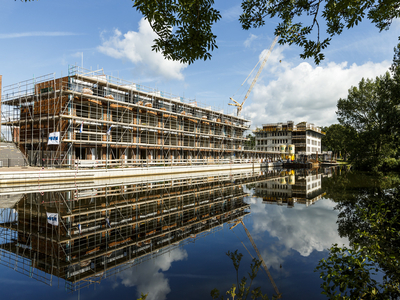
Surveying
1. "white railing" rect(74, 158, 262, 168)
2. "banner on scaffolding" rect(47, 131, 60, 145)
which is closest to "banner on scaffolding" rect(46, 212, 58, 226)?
"white railing" rect(74, 158, 262, 168)

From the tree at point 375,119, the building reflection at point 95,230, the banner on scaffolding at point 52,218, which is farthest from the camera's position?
the tree at point 375,119

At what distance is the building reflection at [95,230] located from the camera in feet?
19.9

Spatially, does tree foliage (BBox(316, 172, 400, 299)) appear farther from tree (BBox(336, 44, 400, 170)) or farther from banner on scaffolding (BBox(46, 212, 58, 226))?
tree (BBox(336, 44, 400, 170))

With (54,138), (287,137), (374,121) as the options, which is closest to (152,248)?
(54,138)

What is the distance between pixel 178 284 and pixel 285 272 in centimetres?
253

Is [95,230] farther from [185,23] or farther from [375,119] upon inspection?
[375,119]

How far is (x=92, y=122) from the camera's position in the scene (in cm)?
2852

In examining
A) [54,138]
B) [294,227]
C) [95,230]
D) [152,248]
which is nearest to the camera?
[152,248]

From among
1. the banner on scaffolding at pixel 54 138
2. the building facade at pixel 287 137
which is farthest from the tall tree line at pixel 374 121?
the building facade at pixel 287 137

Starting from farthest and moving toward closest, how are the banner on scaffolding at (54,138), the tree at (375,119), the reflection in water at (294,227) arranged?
the banner on scaffolding at (54,138)
the tree at (375,119)
the reflection in water at (294,227)

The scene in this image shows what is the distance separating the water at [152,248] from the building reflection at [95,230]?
3cm

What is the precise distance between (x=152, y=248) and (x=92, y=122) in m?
24.9

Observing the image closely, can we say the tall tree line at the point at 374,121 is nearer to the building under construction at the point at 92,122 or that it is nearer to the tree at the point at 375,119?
the tree at the point at 375,119

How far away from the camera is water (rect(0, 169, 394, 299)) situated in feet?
17.2
